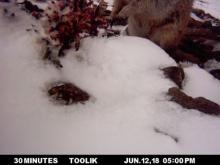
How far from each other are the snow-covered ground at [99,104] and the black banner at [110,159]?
5 cm

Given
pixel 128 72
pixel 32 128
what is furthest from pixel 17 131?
pixel 128 72

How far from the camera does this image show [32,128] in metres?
2.92

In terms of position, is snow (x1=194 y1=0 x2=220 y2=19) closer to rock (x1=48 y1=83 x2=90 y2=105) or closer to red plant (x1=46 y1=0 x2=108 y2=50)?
red plant (x1=46 y1=0 x2=108 y2=50)

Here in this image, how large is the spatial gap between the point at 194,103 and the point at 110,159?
1216mm

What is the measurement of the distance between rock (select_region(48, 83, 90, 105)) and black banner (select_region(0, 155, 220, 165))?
702 mm

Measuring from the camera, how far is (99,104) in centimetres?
345

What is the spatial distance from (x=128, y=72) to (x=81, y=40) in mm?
663

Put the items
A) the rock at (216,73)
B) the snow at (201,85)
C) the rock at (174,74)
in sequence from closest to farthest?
the rock at (174,74) → the snow at (201,85) → the rock at (216,73)

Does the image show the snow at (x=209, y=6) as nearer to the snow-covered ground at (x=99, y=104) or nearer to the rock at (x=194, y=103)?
the snow-covered ground at (x=99, y=104)

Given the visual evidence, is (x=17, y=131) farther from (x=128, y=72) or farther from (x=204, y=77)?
(x=204, y=77)

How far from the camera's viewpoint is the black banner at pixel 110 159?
2680 mm

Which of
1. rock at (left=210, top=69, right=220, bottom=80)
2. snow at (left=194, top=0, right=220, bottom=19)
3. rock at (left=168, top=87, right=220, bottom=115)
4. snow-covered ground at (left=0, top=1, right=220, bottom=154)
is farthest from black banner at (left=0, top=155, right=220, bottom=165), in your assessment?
snow at (left=194, top=0, right=220, bottom=19)

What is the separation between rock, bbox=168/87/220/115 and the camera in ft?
11.8

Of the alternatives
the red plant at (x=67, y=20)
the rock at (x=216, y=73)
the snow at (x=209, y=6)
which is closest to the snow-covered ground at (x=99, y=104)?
the red plant at (x=67, y=20)
